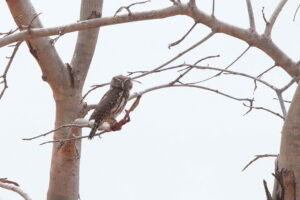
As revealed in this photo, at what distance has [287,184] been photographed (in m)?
2.29

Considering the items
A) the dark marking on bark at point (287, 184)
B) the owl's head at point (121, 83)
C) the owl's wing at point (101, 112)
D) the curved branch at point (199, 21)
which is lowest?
the dark marking on bark at point (287, 184)

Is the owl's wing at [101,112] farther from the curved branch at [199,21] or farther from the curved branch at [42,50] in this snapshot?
the curved branch at [199,21]

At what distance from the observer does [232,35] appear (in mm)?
3076

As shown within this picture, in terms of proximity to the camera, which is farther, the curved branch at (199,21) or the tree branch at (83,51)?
the tree branch at (83,51)

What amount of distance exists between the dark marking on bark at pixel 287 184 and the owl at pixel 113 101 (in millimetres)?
1966

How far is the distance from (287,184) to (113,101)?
2.30m

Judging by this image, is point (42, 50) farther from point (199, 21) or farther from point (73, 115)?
point (199, 21)

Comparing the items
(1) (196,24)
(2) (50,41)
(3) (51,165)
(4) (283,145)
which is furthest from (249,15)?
(3) (51,165)

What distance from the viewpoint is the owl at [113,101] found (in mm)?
4062

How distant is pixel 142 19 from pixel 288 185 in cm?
109

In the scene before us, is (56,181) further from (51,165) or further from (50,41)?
(50,41)

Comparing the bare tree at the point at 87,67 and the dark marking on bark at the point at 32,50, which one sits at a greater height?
the dark marking on bark at the point at 32,50

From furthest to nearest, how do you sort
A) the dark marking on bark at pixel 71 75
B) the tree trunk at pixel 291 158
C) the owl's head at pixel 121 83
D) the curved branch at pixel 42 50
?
the owl's head at pixel 121 83 < the dark marking on bark at pixel 71 75 < the curved branch at pixel 42 50 < the tree trunk at pixel 291 158

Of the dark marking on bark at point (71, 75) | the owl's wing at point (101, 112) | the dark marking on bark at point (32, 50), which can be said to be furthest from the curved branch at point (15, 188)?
the dark marking on bark at point (32, 50)
